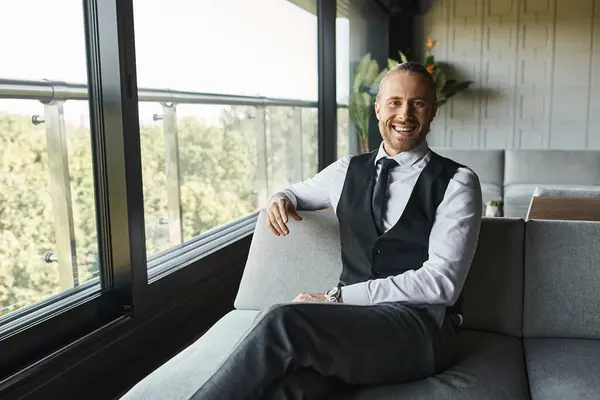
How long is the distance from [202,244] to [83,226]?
35.5 inches

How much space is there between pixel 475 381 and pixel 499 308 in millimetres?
449

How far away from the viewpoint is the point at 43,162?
185 cm

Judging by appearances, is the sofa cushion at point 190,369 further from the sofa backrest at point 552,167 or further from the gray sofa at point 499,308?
the sofa backrest at point 552,167

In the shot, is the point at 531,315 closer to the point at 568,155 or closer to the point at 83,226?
the point at 83,226

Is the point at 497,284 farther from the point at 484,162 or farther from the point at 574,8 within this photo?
the point at 574,8

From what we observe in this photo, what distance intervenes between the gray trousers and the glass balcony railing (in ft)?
2.61

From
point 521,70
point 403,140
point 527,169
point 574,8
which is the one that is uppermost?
point 574,8

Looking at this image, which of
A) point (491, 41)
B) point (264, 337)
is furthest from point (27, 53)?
point (491, 41)

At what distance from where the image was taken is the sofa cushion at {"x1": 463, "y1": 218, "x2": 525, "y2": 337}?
1.95 metres

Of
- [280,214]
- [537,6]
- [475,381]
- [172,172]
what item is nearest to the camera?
[475,381]

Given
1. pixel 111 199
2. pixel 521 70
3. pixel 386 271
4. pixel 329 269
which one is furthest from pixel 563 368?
pixel 521 70

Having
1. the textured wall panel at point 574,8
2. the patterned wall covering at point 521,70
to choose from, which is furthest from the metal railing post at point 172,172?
the textured wall panel at point 574,8

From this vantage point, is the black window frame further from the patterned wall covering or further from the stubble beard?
the patterned wall covering

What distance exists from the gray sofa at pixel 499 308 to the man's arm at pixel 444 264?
0.22 meters
